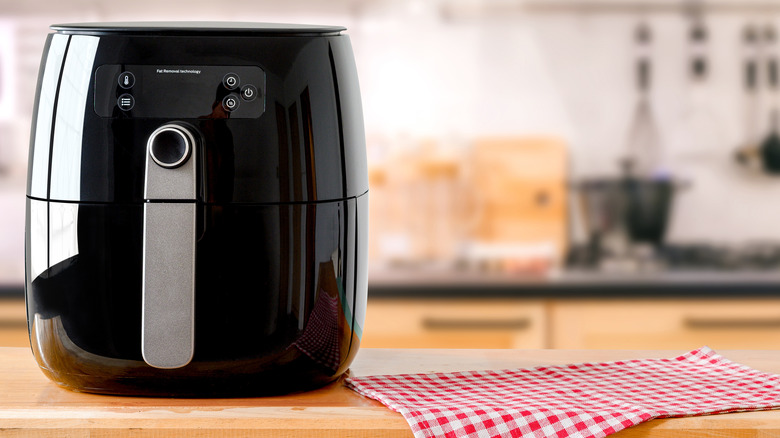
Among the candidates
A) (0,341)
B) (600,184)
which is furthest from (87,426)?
Answer: (600,184)

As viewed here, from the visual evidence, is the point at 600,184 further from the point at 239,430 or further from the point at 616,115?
the point at 239,430

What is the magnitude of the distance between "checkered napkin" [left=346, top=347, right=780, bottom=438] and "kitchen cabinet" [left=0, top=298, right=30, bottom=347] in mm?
1602

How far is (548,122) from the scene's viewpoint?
2471 mm

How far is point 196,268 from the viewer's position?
26.0 inches

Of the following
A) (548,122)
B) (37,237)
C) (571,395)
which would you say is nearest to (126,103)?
(37,237)

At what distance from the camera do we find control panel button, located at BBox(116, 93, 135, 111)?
0.66 m

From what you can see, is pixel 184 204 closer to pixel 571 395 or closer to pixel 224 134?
pixel 224 134

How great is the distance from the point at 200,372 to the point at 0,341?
161cm

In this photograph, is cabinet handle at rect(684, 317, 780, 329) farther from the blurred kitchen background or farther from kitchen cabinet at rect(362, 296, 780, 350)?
the blurred kitchen background

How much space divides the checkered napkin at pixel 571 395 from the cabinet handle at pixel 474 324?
131 centimetres

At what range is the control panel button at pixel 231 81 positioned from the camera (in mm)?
667

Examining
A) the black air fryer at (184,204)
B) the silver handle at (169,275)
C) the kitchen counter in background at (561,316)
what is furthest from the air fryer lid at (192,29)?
the kitchen counter in background at (561,316)

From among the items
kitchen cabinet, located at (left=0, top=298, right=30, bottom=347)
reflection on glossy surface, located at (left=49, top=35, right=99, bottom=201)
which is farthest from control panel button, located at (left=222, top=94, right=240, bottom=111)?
kitchen cabinet, located at (left=0, top=298, right=30, bottom=347)

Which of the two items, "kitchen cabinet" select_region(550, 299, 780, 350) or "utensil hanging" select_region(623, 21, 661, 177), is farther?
"utensil hanging" select_region(623, 21, 661, 177)
